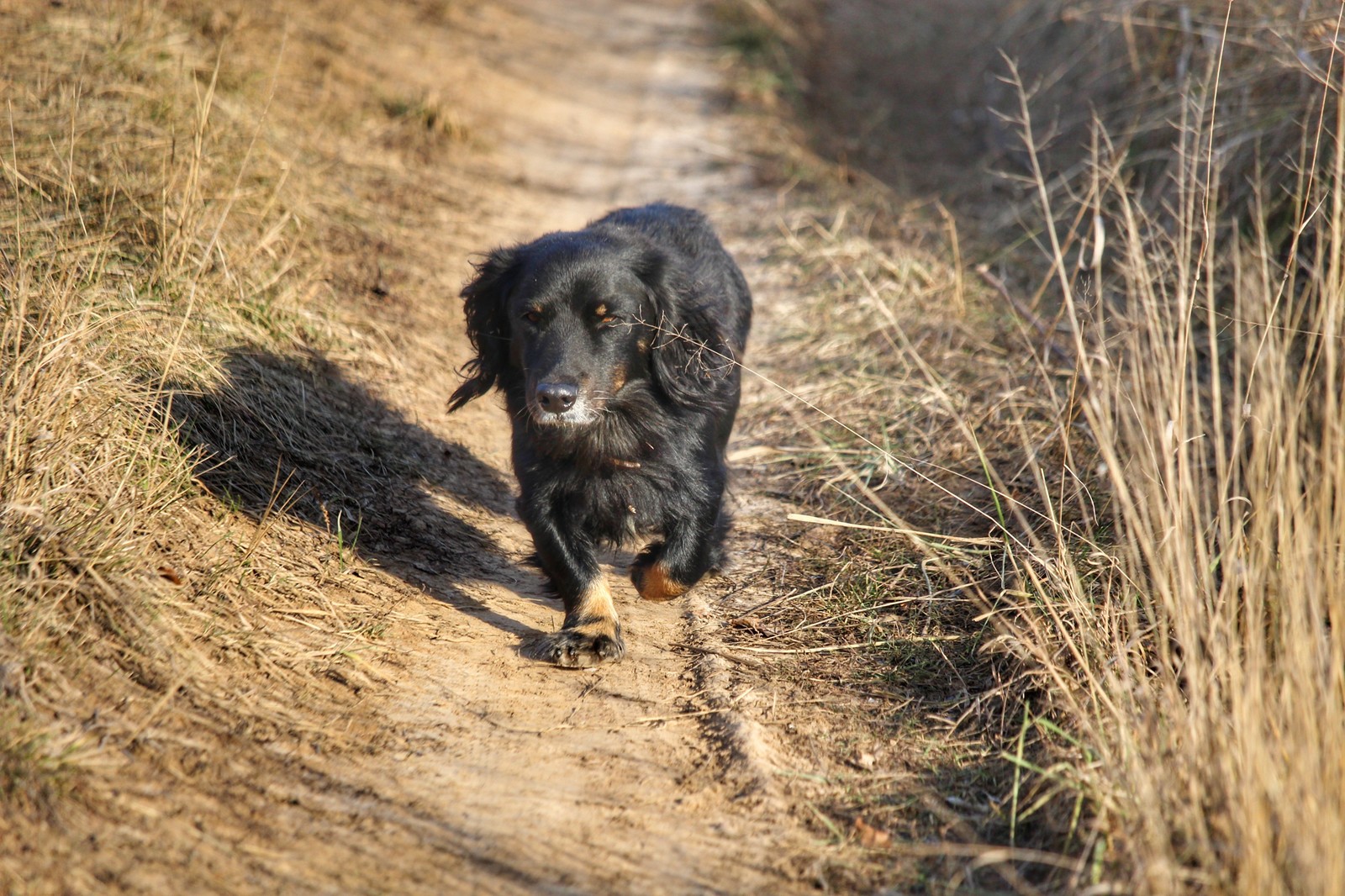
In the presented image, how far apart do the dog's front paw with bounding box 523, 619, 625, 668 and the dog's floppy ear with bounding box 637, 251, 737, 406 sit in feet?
2.81

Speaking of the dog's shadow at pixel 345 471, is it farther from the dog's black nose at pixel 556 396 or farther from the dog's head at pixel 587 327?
the dog's black nose at pixel 556 396

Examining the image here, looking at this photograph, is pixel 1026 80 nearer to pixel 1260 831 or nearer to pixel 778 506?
pixel 778 506

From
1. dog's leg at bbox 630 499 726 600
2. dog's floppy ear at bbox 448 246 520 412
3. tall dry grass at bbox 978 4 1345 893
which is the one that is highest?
tall dry grass at bbox 978 4 1345 893

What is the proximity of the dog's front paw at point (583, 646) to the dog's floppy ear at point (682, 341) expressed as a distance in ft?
2.81

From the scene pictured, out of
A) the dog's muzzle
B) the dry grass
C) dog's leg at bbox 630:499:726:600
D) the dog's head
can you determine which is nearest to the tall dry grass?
dog's leg at bbox 630:499:726:600

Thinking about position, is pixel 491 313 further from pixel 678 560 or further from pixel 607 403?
pixel 678 560

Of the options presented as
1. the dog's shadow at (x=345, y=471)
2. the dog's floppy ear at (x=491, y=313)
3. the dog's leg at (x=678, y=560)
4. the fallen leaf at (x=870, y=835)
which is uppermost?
the dog's floppy ear at (x=491, y=313)

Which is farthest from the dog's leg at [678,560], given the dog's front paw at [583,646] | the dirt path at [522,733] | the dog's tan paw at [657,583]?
the dog's front paw at [583,646]

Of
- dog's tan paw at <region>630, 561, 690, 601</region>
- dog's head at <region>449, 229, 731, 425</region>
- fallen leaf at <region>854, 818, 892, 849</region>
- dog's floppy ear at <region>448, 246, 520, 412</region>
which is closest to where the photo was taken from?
fallen leaf at <region>854, 818, 892, 849</region>

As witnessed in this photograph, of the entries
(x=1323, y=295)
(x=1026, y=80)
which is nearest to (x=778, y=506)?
(x=1323, y=295)

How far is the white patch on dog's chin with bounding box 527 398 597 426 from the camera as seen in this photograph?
3516mm

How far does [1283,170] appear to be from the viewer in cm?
559

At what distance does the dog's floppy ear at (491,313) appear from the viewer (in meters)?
4.05

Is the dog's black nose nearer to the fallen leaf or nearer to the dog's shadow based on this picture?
the dog's shadow
